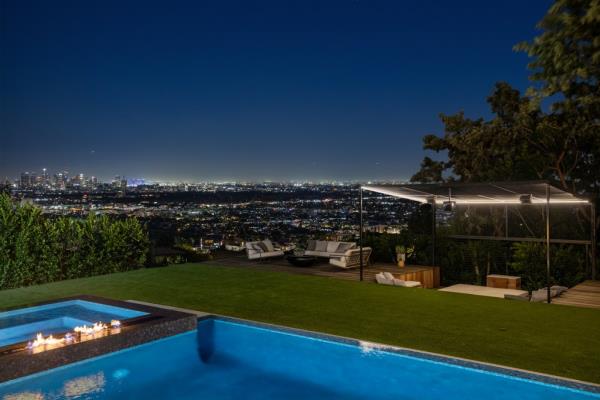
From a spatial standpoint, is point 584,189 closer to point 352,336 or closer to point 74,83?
→ point 352,336

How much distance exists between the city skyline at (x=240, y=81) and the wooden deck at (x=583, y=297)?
22.5 feet

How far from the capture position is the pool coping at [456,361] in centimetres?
466

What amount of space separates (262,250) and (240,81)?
14893 mm

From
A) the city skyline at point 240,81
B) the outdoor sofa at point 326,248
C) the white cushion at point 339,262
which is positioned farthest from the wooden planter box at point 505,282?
the city skyline at point 240,81

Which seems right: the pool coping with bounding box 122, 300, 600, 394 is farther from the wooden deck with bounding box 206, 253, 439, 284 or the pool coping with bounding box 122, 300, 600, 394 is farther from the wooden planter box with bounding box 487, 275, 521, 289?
the wooden planter box with bounding box 487, 275, 521, 289

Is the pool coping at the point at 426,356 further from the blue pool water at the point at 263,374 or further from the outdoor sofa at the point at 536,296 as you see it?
the outdoor sofa at the point at 536,296

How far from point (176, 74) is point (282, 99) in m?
6.26

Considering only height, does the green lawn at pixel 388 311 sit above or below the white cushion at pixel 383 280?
below

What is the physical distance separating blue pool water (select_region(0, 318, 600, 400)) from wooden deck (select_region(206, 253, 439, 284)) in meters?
4.74

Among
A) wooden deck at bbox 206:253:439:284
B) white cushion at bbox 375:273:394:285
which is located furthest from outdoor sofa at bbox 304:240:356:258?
white cushion at bbox 375:273:394:285

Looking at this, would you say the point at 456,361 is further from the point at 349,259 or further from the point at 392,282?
the point at 349,259

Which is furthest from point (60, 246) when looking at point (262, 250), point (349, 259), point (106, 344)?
point (349, 259)

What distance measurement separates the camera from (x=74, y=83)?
74.9ft

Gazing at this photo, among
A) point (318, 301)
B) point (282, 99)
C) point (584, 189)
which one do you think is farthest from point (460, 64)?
point (318, 301)
